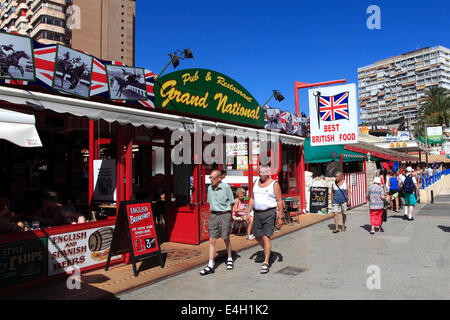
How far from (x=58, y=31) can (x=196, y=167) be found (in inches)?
2720

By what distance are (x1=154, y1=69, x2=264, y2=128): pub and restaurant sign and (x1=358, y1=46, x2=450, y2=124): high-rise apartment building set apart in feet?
381

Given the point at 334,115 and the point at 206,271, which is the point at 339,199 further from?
the point at 206,271

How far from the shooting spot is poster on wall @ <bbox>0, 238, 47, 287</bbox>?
4.63 meters

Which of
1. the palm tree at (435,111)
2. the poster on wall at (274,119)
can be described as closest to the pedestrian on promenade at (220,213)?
the poster on wall at (274,119)

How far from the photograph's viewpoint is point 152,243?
5.89 meters

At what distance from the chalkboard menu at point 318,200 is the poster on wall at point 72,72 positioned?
9.23m

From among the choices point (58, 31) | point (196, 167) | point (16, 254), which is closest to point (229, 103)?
point (196, 167)

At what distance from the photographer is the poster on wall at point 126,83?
6.07 meters

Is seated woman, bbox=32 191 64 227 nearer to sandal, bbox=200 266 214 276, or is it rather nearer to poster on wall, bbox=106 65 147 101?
poster on wall, bbox=106 65 147 101

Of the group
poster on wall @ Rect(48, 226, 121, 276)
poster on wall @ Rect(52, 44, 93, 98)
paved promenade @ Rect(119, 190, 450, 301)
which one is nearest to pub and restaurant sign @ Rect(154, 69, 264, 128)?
poster on wall @ Rect(52, 44, 93, 98)

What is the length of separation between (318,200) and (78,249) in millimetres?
9196

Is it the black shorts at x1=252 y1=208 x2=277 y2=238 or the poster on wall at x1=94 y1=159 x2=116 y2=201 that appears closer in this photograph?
the black shorts at x1=252 y1=208 x2=277 y2=238

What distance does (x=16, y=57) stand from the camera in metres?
4.78

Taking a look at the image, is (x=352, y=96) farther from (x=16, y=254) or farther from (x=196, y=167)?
(x=16, y=254)
